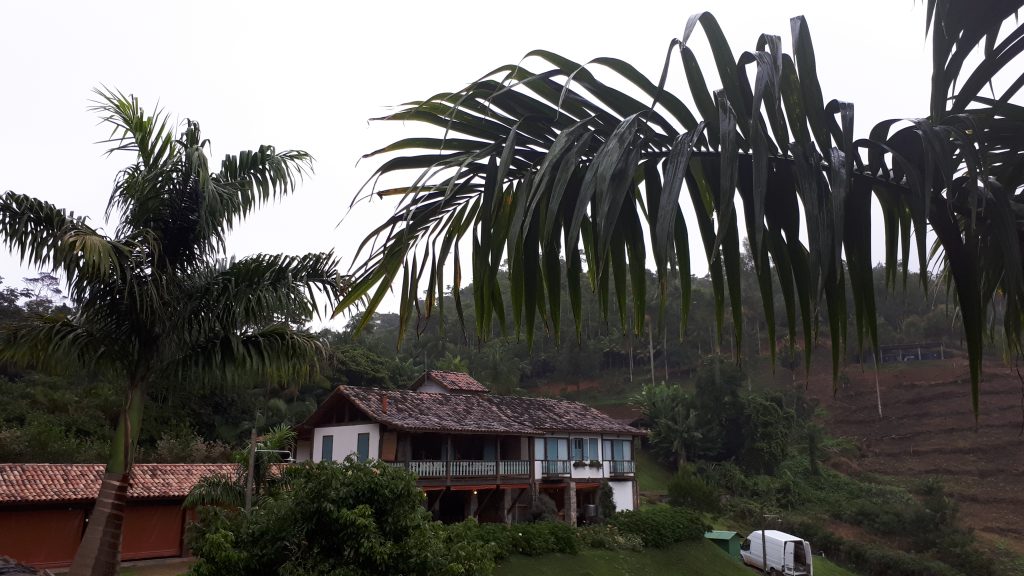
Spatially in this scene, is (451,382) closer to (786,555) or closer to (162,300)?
(786,555)

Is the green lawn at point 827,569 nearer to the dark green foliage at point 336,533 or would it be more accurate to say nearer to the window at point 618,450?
the window at point 618,450

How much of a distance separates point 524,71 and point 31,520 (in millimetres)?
22073

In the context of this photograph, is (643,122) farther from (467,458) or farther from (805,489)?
(805,489)

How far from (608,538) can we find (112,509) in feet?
66.6

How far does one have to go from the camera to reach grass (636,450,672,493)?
147ft

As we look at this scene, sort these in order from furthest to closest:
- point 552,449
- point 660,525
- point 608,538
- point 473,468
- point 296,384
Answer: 1. point 552,449
2. point 660,525
3. point 473,468
4. point 608,538
5. point 296,384

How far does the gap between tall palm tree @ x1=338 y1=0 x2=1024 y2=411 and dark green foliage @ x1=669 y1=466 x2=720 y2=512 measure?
120 feet

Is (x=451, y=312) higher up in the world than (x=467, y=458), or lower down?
higher up

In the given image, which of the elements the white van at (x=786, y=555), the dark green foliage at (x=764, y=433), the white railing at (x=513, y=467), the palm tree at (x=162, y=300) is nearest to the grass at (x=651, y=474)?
the dark green foliage at (x=764, y=433)

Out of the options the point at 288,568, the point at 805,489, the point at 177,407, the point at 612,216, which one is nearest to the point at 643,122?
the point at 612,216

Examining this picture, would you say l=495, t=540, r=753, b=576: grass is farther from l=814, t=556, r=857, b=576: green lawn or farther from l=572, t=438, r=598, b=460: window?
l=572, t=438, r=598, b=460: window

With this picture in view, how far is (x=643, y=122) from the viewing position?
200 centimetres

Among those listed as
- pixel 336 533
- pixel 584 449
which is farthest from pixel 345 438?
pixel 336 533

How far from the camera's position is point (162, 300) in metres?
8.03
